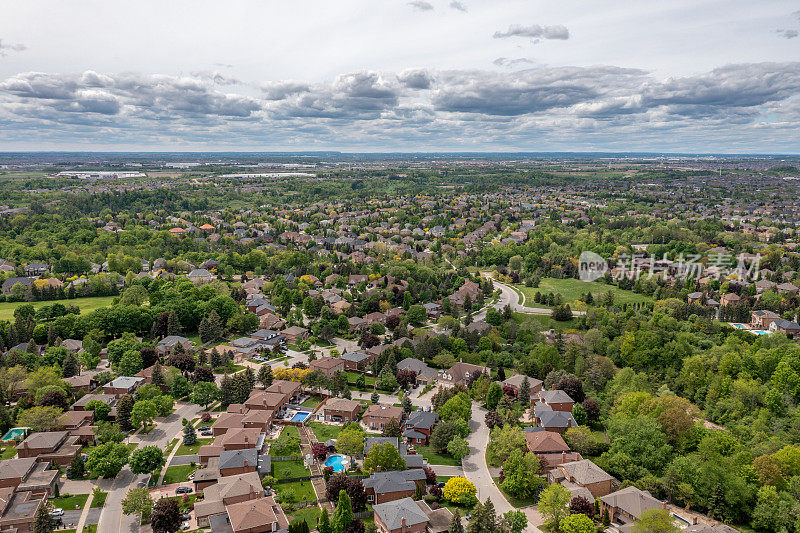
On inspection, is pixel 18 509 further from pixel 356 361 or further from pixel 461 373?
pixel 461 373

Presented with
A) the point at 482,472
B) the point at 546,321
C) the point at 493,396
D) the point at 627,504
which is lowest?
the point at 482,472

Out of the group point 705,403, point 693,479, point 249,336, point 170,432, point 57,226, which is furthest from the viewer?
point 57,226

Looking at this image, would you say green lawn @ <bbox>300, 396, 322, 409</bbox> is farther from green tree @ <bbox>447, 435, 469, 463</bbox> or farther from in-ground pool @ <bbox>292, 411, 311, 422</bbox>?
green tree @ <bbox>447, 435, 469, 463</bbox>

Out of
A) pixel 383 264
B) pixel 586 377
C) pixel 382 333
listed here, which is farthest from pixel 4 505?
pixel 383 264

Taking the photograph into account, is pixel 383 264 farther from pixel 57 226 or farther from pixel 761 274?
pixel 57 226

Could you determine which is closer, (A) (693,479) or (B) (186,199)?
(A) (693,479)

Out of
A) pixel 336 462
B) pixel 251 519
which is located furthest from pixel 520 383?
pixel 251 519
